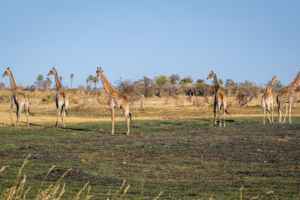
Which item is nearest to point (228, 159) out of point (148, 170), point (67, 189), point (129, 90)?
point (148, 170)

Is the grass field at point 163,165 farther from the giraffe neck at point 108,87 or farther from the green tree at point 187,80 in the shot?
the green tree at point 187,80

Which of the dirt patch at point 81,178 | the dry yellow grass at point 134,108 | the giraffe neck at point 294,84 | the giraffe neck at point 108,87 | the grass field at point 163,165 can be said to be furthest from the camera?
the dry yellow grass at point 134,108

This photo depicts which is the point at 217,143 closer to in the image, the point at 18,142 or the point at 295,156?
the point at 295,156

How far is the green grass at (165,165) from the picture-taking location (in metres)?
5.94

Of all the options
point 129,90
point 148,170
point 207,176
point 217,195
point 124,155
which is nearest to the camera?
point 217,195

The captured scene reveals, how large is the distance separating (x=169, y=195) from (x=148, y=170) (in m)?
2.22

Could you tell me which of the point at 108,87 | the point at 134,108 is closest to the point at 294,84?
the point at 108,87

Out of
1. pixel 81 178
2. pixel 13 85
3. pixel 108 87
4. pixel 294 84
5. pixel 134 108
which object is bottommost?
pixel 81 178

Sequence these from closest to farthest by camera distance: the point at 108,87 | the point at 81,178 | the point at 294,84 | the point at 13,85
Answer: the point at 81,178 < the point at 108,87 < the point at 13,85 < the point at 294,84

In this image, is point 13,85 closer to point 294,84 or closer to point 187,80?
point 294,84

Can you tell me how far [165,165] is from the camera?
8.34 m

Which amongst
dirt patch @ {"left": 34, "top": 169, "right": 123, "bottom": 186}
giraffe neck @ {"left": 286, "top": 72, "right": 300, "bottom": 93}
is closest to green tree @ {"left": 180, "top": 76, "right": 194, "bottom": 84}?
giraffe neck @ {"left": 286, "top": 72, "right": 300, "bottom": 93}

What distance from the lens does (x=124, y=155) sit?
9836 mm

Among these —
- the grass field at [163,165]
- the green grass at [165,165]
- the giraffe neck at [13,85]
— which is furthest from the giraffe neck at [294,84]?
the giraffe neck at [13,85]
